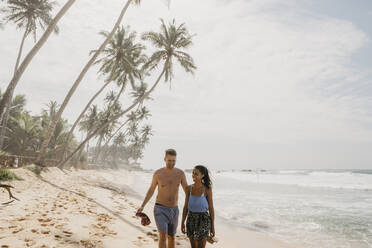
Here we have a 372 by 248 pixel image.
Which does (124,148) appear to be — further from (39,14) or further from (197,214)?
(197,214)

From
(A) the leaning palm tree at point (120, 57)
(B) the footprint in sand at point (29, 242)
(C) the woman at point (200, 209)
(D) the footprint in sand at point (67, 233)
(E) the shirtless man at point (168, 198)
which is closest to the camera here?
(C) the woman at point (200, 209)

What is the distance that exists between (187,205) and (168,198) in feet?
1.06

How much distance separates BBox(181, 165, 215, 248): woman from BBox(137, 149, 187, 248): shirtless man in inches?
8.8

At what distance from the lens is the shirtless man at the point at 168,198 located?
3.56 m

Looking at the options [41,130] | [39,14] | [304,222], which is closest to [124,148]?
[41,130]

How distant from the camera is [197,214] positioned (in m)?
3.44

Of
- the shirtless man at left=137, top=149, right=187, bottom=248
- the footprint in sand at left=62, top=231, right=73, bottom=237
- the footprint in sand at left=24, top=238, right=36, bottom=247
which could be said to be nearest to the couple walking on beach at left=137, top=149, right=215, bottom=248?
the shirtless man at left=137, top=149, right=187, bottom=248

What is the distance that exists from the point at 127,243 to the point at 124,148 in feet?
331

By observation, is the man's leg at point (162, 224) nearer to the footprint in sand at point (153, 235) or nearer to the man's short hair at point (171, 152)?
the man's short hair at point (171, 152)

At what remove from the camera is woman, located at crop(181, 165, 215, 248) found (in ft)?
11.2

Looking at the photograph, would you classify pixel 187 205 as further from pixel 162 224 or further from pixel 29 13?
pixel 29 13

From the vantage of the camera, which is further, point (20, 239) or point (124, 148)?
point (124, 148)

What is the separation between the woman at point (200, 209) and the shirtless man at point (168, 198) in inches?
8.8

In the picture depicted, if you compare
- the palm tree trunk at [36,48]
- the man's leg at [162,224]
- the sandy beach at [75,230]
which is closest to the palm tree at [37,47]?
the palm tree trunk at [36,48]
